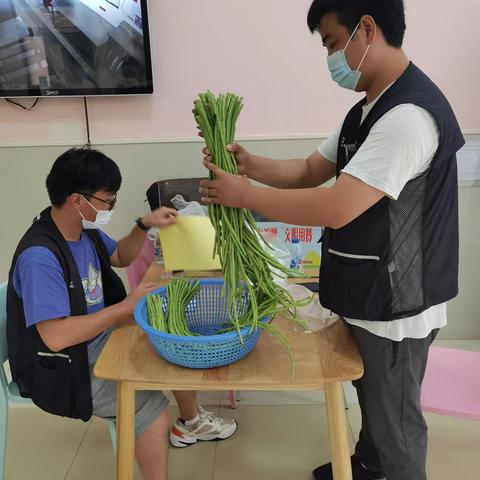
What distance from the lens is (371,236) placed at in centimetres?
102

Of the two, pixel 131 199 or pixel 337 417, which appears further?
pixel 131 199

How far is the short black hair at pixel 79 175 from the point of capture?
4.21 ft

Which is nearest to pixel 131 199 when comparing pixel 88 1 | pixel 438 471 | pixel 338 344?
pixel 88 1

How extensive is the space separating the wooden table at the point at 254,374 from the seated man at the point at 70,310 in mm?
160

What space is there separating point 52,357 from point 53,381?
7 cm

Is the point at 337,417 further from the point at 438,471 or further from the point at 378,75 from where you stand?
the point at 438,471

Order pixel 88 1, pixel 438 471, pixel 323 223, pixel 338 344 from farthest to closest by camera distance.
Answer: pixel 88 1 < pixel 438 471 < pixel 338 344 < pixel 323 223

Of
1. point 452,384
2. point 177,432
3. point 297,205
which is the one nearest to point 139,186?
point 177,432

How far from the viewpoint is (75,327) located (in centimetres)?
117

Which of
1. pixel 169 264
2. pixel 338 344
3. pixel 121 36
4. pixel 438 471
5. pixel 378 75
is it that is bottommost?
pixel 438 471

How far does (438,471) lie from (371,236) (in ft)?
3.74

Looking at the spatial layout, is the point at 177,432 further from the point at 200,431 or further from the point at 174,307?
the point at 174,307

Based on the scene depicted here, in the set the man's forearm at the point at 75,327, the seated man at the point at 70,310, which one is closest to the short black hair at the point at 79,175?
the seated man at the point at 70,310

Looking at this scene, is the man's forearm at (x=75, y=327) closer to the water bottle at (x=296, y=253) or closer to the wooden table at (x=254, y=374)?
the wooden table at (x=254, y=374)
